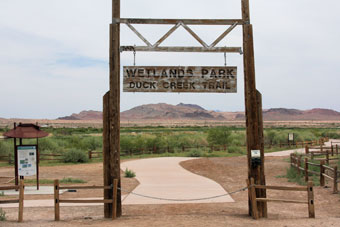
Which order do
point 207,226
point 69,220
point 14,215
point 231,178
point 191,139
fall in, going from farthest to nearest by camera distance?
point 191,139 → point 231,178 → point 14,215 → point 69,220 → point 207,226

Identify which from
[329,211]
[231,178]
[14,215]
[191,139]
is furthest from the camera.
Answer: [191,139]

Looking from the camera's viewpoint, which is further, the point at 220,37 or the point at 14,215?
the point at 14,215

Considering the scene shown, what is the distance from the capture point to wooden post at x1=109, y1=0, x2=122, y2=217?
28.9 feet

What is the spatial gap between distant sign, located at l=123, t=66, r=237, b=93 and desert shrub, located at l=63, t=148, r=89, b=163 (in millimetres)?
18770

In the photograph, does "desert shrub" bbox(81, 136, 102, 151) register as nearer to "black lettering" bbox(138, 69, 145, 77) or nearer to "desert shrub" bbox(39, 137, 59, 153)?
"desert shrub" bbox(39, 137, 59, 153)

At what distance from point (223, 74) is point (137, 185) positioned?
7.95m

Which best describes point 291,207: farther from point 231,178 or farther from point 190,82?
point 231,178

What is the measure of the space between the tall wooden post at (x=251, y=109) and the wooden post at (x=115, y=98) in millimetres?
2925

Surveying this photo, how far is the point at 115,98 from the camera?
8883 mm

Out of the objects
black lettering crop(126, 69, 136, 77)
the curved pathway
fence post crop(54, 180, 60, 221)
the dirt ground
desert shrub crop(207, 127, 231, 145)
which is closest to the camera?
the dirt ground

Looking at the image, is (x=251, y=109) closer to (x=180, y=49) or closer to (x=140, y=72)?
(x=180, y=49)

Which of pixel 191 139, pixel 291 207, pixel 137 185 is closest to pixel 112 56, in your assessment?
pixel 291 207

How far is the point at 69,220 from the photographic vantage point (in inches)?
347

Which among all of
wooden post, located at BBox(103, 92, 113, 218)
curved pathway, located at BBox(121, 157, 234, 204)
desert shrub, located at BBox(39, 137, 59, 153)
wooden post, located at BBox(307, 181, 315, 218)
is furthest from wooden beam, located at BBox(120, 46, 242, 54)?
desert shrub, located at BBox(39, 137, 59, 153)
